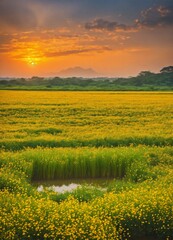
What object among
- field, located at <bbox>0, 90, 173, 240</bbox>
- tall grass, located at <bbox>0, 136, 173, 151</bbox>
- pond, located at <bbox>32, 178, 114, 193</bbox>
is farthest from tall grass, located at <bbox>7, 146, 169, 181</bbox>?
tall grass, located at <bbox>0, 136, 173, 151</bbox>

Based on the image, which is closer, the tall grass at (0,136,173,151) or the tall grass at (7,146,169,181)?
the tall grass at (7,146,169,181)

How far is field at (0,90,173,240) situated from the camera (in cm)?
891

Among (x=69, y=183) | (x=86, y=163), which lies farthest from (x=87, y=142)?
(x=69, y=183)

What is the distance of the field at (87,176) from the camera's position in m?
8.91

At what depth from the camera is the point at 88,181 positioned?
1496cm

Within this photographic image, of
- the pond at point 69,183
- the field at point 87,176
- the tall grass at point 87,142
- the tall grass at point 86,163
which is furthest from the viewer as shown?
the tall grass at point 87,142

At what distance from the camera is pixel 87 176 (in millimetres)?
15359

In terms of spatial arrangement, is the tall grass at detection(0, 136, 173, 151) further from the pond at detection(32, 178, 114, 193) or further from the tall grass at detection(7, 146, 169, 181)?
the pond at detection(32, 178, 114, 193)

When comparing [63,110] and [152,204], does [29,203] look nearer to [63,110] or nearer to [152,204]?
[152,204]

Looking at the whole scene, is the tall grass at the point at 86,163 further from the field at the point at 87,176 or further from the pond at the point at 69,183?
the pond at the point at 69,183

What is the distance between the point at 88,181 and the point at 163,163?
132 inches

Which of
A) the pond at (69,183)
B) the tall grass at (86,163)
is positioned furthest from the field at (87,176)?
the pond at (69,183)

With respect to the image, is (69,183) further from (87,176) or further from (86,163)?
(86,163)

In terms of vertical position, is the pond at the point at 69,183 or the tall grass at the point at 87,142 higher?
the tall grass at the point at 87,142
